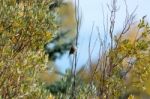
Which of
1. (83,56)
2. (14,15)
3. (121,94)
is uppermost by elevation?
(14,15)

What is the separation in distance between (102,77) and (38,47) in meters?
1.53

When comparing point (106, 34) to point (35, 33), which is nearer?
point (106, 34)

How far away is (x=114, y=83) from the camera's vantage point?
26.0 feet

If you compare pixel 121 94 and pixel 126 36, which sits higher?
pixel 126 36

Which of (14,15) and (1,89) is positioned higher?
(14,15)

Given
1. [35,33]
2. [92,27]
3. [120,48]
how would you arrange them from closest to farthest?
[92,27], [120,48], [35,33]

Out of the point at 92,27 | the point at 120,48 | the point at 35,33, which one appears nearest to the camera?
the point at 92,27

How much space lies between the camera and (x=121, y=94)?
26.6 ft

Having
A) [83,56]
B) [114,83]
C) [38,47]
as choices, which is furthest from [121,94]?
[38,47]

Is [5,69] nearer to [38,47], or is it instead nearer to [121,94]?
[38,47]

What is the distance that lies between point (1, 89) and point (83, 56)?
50.6 inches

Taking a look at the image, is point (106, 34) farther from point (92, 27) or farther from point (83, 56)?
point (83, 56)

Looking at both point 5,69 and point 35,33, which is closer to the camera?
point 5,69

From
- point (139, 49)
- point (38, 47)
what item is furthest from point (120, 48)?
point (38, 47)
